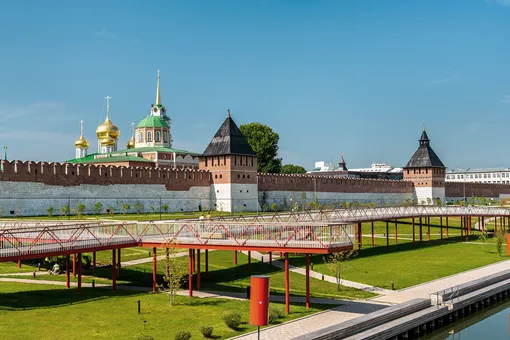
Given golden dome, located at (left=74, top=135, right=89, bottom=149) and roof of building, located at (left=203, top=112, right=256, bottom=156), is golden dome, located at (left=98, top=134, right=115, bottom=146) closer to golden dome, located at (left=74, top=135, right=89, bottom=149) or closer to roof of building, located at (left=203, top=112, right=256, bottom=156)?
golden dome, located at (left=74, top=135, right=89, bottom=149)

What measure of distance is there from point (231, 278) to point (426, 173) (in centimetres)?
5581

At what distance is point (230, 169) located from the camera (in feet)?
177

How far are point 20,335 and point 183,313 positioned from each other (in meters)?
4.73

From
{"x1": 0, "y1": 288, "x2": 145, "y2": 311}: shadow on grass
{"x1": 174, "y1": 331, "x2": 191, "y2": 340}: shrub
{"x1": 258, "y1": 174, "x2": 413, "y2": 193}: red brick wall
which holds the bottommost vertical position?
{"x1": 174, "y1": 331, "x2": 191, "y2": 340}: shrub

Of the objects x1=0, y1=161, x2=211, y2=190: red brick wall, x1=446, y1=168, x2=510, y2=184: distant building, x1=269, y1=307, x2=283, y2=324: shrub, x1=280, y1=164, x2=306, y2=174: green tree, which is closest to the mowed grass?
x1=269, y1=307, x2=283, y2=324: shrub

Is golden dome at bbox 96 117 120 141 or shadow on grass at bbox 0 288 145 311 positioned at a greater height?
golden dome at bbox 96 117 120 141

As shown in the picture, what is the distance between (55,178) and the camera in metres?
43.1

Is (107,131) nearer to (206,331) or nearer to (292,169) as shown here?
(292,169)

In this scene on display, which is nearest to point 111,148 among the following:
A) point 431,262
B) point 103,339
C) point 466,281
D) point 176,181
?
point 176,181

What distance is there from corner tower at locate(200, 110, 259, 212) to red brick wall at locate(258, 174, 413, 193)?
10.6 feet

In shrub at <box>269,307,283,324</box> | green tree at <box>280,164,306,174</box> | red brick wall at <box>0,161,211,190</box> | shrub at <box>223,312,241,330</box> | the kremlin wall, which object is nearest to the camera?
shrub at <box>223,312,241,330</box>

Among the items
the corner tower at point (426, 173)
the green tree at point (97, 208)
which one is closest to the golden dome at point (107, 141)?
the green tree at point (97, 208)

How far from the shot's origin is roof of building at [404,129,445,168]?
75.8m

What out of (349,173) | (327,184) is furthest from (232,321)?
(349,173)
